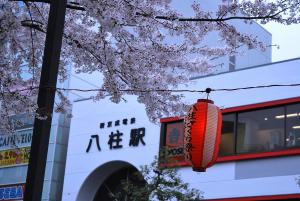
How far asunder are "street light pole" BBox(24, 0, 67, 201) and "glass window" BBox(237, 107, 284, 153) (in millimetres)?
11683

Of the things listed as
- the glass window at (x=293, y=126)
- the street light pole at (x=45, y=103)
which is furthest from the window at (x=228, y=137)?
the street light pole at (x=45, y=103)

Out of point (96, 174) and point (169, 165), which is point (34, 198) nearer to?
point (169, 165)

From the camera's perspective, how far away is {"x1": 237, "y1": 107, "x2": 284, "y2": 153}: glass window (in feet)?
54.7

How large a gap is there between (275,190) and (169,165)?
3390 millimetres

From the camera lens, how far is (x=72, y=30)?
8.55m

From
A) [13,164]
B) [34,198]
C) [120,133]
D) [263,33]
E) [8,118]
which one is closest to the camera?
[34,198]

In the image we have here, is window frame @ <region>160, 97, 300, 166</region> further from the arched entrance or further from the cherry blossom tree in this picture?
the cherry blossom tree

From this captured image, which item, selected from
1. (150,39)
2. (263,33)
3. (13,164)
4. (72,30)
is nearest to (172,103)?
(150,39)

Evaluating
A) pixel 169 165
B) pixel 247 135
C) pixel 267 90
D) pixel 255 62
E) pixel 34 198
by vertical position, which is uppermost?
pixel 255 62

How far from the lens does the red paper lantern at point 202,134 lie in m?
9.63

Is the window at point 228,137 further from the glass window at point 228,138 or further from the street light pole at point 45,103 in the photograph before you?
the street light pole at point 45,103

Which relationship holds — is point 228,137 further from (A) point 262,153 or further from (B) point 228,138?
(A) point 262,153

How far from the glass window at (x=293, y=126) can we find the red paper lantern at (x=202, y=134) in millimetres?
7061

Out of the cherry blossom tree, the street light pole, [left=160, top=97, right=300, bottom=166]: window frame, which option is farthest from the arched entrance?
the street light pole
